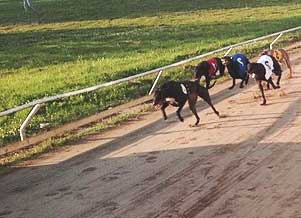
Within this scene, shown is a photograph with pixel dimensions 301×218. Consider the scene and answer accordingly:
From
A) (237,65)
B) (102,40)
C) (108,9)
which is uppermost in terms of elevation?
(237,65)

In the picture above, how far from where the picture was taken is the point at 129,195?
7.26 meters

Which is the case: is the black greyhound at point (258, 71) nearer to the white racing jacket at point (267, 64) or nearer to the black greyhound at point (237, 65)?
the white racing jacket at point (267, 64)

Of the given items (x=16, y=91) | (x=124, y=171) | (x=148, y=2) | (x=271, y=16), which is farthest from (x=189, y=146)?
(x=148, y=2)

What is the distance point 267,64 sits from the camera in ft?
40.6

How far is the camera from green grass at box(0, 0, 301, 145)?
13859 mm

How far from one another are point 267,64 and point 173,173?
16.8 feet

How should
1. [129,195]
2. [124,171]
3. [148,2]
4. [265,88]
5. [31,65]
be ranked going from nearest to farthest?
[129,195], [124,171], [265,88], [31,65], [148,2]

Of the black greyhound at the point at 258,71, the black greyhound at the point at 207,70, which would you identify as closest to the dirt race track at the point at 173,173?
the black greyhound at the point at 258,71

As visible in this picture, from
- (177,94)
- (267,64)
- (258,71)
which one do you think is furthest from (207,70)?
(177,94)

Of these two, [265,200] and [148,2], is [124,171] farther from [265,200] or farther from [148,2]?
[148,2]

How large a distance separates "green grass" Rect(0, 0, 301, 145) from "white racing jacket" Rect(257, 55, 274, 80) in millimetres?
3054

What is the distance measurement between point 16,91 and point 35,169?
6708 millimetres

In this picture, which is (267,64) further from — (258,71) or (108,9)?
(108,9)

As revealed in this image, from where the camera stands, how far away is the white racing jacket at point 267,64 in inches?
482
